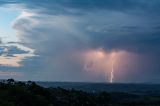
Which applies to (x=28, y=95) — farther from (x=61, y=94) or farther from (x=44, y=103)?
(x=61, y=94)

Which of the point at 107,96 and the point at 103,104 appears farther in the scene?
the point at 107,96

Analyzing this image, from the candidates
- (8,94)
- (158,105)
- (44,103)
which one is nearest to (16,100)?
(8,94)

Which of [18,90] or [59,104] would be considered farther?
[59,104]

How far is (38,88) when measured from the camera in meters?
129

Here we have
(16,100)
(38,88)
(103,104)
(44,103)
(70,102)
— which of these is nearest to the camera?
(16,100)

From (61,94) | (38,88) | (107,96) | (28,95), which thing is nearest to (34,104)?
(28,95)

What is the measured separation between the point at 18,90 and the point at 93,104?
66.3 meters

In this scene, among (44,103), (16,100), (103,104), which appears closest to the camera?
(16,100)

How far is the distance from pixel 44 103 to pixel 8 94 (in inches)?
426

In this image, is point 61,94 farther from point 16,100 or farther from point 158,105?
point 16,100

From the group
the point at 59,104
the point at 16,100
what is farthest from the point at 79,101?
the point at 16,100

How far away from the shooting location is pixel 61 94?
Result: 16700cm

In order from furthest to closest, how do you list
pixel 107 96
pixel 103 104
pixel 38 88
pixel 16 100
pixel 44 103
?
pixel 107 96
pixel 103 104
pixel 38 88
pixel 44 103
pixel 16 100

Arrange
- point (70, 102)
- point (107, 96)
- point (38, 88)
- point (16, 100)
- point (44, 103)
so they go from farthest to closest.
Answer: point (107, 96) < point (70, 102) < point (38, 88) < point (44, 103) < point (16, 100)
